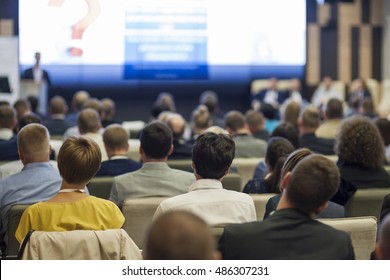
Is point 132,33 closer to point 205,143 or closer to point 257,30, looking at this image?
point 257,30

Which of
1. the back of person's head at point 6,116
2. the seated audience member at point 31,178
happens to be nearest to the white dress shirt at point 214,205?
the seated audience member at point 31,178

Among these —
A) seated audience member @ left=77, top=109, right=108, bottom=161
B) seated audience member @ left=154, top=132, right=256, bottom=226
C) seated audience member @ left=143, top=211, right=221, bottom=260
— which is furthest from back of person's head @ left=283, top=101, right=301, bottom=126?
seated audience member @ left=143, top=211, right=221, bottom=260

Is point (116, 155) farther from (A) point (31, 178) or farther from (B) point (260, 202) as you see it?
(B) point (260, 202)

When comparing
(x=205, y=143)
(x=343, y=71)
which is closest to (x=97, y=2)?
(x=343, y=71)

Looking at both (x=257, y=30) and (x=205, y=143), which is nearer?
(x=205, y=143)

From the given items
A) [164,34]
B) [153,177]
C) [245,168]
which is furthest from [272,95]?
[153,177]

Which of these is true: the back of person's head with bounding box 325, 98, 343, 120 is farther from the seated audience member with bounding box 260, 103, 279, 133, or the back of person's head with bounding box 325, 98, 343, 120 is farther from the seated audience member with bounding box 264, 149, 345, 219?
the seated audience member with bounding box 264, 149, 345, 219

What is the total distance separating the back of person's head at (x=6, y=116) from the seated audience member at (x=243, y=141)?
1.82 metres

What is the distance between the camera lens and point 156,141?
3926mm

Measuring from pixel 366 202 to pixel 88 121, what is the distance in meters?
2.88

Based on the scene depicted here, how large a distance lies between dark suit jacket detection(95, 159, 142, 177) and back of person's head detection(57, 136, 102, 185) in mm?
1357

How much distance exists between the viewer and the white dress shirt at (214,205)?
2863 mm
